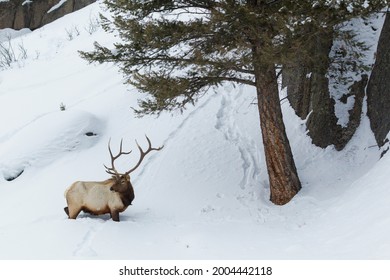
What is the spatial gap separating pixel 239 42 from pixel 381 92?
3.65 metres

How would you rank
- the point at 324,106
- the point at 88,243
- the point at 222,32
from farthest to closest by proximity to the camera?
the point at 324,106 → the point at 222,32 → the point at 88,243

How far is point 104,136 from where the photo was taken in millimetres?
12969

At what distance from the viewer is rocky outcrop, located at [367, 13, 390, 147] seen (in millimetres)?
9180

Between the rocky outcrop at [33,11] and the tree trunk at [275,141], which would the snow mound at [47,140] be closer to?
the tree trunk at [275,141]

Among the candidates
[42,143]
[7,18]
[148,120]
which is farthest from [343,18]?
[7,18]

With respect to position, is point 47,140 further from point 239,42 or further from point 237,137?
point 239,42

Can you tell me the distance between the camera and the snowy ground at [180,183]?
6.86m

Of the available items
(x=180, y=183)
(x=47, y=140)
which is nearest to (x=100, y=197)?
(x=180, y=183)

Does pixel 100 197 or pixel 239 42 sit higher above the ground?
pixel 239 42

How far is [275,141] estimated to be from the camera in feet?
29.0

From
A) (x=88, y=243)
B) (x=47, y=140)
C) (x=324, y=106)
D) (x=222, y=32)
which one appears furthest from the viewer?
(x=47, y=140)

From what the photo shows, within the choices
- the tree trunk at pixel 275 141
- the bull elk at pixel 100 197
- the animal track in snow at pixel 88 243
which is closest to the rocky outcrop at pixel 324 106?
the tree trunk at pixel 275 141

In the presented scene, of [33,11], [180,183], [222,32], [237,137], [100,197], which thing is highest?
[222,32]
